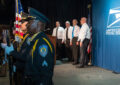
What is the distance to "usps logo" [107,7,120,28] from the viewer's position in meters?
4.00

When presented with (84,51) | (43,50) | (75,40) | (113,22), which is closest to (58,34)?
(75,40)

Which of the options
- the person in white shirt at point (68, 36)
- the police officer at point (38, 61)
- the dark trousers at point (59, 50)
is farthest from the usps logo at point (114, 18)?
the police officer at point (38, 61)

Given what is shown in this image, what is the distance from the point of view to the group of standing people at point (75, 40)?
15.4 feet

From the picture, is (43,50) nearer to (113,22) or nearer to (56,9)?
(113,22)

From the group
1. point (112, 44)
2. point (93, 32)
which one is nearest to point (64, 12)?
point (93, 32)

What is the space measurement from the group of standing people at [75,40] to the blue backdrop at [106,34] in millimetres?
345

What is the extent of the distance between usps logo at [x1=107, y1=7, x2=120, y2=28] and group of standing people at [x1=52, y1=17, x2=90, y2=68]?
2.21 feet

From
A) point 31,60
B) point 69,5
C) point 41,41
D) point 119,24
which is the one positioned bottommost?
point 31,60

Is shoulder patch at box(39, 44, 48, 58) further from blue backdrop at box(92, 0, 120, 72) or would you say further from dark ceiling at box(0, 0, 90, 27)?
dark ceiling at box(0, 0, 90, 27)

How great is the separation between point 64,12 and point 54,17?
1.53 feet

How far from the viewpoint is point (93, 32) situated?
5.04 metres

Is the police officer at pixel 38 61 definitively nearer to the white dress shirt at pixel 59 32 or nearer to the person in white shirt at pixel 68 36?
the person in white shirt at pixel 68 36

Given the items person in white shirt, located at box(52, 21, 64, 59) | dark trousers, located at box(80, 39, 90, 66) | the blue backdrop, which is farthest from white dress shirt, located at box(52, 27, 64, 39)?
dark trousers, located at box(80, 39, 90, 66)

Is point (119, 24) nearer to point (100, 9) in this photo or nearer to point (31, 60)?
point (100, 9)
